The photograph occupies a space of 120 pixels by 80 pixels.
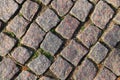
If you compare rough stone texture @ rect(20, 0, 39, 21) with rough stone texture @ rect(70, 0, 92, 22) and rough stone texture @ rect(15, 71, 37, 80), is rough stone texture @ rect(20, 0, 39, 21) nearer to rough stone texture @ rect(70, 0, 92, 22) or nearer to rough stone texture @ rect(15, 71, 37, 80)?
rough stone texture @ rect(70, 0, 92, 22)

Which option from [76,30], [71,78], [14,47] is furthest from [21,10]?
[71,78]

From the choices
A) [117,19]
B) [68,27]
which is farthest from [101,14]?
[68,27]

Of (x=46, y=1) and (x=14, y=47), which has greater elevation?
(x=46, y=1)

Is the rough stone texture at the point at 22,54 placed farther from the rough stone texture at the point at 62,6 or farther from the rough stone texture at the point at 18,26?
the rough stone texture at the point at 62,6

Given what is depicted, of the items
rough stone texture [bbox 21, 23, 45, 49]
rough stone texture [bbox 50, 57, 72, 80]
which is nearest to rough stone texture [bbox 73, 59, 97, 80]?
rough stone texture [bbox 50, 57, 72, 80]

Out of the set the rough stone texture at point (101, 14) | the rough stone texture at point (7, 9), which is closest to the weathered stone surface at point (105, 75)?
the rough stone texture at point (101, 14)

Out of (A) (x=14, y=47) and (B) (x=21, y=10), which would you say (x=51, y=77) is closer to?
(A) (x=14, y=47)

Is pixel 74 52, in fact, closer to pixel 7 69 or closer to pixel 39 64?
pixel 39 64

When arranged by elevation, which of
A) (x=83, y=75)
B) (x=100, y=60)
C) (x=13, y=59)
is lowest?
(x=13, y=59)
